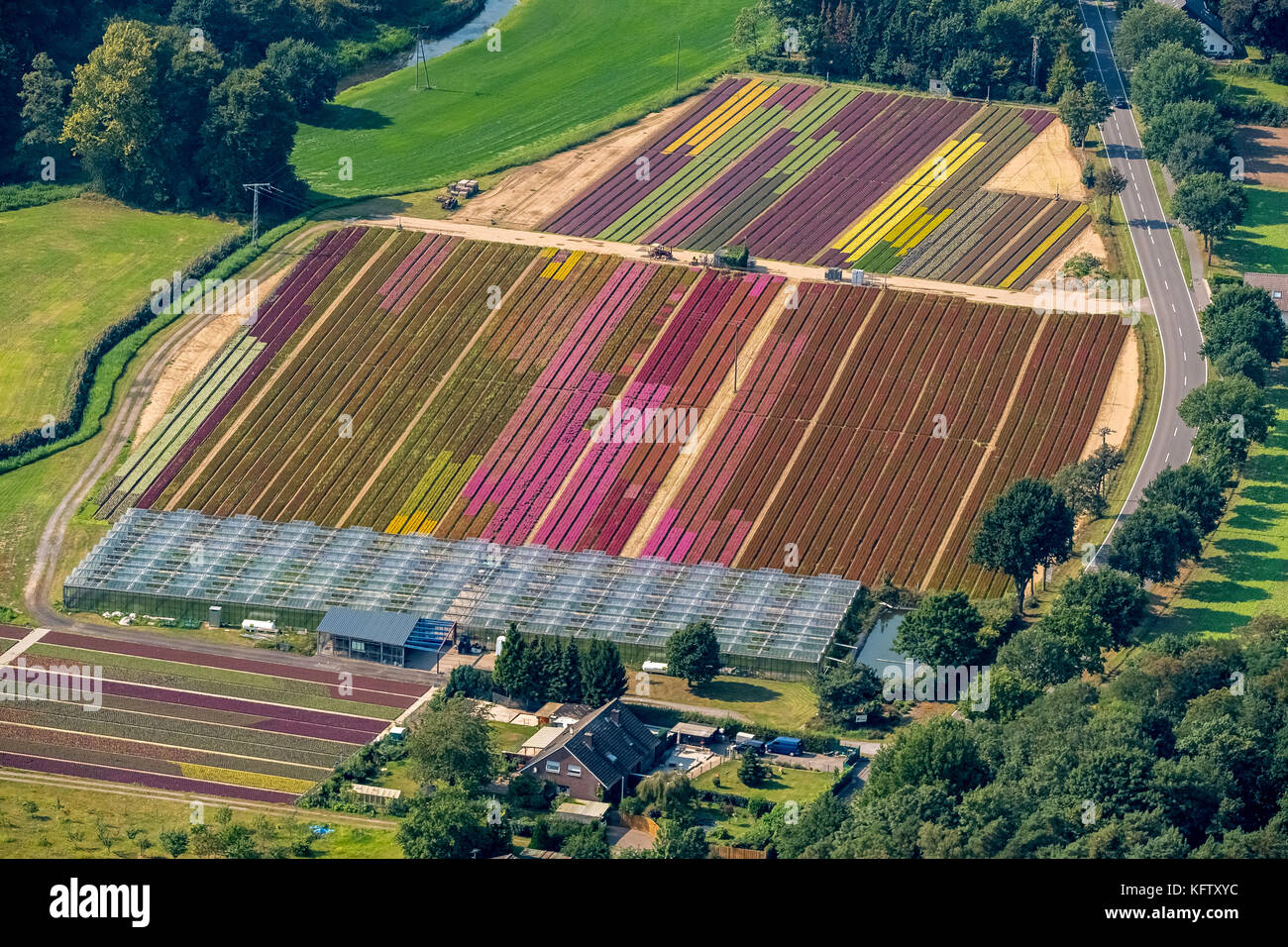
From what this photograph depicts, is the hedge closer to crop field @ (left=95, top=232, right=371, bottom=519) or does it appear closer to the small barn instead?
crop field @ (left=95, top=232, right=371, bottom=519)

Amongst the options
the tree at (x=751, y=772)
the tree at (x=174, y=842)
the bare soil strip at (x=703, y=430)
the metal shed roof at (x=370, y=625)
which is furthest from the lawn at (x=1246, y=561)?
the tree at (x=174, y=842)

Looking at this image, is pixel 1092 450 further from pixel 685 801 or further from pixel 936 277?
pixel 685 801

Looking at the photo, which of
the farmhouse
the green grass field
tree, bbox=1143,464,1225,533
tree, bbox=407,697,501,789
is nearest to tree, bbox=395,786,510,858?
tree, bbox=407,697,501,789

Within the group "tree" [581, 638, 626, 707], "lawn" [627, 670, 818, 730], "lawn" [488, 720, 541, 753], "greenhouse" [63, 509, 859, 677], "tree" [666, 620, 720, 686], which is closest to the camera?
"lawn" [488, 720, 541, 753]

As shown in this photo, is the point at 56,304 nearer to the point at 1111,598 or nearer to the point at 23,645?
the point at 23,645

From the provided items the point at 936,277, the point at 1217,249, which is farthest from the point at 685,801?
the point at 1217,249

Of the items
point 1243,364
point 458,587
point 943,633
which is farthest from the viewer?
point 1243,364

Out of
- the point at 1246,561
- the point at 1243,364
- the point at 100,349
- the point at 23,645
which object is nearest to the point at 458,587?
the point at 23,645
